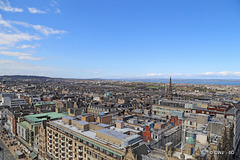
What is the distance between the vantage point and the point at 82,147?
4738 centimetres

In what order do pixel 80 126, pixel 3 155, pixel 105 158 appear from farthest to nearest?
pixel 3 155 < pixel 80 126 < pixel 105 158

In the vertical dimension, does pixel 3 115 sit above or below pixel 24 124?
below

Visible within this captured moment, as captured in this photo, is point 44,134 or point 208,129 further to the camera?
point 44,134

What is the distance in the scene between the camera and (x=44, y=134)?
6494 cm

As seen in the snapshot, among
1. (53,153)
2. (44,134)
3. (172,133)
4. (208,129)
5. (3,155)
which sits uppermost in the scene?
(208,129)

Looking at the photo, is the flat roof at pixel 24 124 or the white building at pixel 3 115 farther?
the white building at pixel 3 115

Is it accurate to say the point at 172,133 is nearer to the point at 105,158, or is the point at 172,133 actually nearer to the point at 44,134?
the point at 105,158

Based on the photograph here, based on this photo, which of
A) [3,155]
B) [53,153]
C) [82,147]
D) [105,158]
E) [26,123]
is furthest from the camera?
[26,123]

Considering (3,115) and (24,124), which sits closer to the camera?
(24,124)

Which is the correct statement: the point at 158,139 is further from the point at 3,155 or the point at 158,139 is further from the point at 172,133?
the point at 3,155

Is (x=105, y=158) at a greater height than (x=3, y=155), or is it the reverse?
(x=105, y=158)

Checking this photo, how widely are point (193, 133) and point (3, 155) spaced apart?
85.1 meters

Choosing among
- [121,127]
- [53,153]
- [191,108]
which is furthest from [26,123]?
[191,108]

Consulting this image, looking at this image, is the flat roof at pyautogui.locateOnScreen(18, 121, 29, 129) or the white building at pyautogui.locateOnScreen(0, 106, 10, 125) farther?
the white building at pyautogui.locateOnScreen(0, 106, 10, 125)
